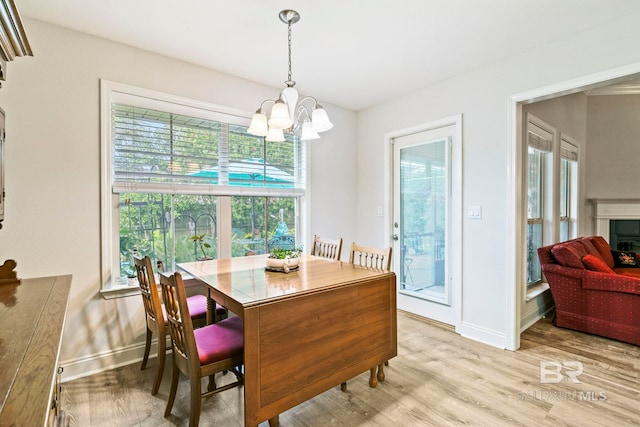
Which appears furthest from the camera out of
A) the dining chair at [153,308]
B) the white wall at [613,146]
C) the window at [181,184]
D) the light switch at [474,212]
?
the white wall at [613,146]

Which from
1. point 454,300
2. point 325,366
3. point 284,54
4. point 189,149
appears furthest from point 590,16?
point 189,149

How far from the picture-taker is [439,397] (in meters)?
2.04

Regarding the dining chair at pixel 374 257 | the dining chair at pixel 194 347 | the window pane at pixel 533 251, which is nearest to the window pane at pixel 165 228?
the dining chair at pixel 194 347

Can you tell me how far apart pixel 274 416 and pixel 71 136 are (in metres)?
2.33

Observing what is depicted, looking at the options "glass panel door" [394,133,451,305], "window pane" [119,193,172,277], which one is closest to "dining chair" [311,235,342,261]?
"glass panel door" [394,133,451,305]

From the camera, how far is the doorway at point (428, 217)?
10.5ft

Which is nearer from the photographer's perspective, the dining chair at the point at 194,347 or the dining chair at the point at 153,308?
the dining chair at the point at 194,347

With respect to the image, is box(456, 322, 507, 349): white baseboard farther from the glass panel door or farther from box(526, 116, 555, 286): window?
box(526, 116, 555, 286): window

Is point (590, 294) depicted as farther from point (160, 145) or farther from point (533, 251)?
point (160, 145)

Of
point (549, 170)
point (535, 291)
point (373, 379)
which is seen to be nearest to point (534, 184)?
point (549, 170)

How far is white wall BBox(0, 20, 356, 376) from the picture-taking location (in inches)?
83.0

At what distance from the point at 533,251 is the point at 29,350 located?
14.8 feet

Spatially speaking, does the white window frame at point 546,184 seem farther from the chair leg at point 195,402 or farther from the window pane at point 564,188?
the chair leg at point 195,402

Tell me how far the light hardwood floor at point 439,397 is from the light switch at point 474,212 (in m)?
1.19
